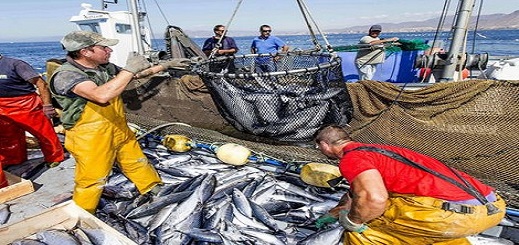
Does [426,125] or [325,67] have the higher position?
[325,67]

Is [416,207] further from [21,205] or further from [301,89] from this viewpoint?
[21,205]

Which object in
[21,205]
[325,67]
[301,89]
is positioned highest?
[325,67]

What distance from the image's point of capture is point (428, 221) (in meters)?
2.42

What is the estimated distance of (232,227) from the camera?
3.79 m

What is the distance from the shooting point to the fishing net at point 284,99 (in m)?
4.44

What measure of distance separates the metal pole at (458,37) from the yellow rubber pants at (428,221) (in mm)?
3818

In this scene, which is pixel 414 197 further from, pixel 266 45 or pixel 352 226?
pixel 266 45

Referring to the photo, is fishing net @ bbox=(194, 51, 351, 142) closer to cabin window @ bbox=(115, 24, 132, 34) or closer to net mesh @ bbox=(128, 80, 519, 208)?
net mesh @ bbox=(128, 80, 519, 208)

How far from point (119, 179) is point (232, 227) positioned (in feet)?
6.66

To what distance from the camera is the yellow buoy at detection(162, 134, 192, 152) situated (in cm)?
580

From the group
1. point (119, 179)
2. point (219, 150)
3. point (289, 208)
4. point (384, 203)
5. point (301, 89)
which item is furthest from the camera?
point (219, 150)

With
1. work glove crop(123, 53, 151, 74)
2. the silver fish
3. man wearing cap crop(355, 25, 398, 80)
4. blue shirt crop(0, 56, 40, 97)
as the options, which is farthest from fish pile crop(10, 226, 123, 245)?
man wearing cap crop(355, 25, 398, 80)

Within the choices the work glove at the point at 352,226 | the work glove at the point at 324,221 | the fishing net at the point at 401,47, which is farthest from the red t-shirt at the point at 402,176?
the fishing net at the point at 401,47

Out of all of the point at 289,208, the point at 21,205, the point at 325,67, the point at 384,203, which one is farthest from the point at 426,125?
the point at 21,205
